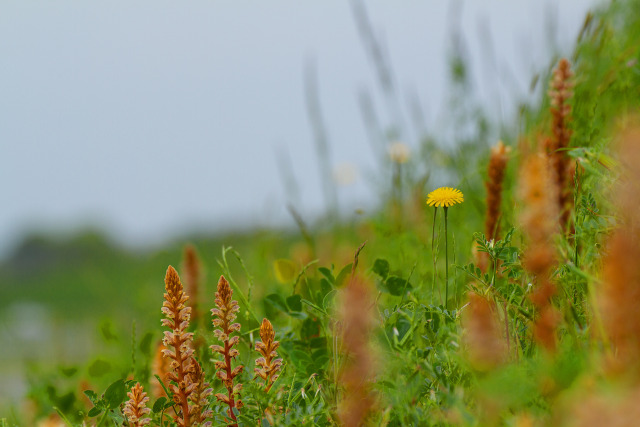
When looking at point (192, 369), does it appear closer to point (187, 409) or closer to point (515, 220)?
point (187, 409)

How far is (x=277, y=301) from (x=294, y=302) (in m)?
0.05

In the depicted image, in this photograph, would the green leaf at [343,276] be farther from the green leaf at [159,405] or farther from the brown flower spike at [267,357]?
the green leaf at [159,405]

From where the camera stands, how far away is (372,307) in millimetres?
1512

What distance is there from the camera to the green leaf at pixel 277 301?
160cm

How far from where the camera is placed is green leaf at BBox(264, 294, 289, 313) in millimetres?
1602

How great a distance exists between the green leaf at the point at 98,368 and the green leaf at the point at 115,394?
0.64 meters

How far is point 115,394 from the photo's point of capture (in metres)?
1.37

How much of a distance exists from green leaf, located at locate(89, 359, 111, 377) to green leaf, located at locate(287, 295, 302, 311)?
74 cm

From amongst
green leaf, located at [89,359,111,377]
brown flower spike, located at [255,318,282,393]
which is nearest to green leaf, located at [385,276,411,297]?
brown flower spike, located at [255,318,282,393]

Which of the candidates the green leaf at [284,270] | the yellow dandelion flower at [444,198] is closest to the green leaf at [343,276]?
the yellow dandelion flower at [444,198]

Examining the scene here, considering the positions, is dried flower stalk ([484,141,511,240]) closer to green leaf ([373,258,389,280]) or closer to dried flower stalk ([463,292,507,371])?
green leaf ([373,258,389,280])

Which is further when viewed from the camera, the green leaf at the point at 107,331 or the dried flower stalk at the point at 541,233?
the green leaf at the point at 107,331

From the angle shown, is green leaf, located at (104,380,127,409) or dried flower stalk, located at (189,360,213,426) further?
green leaf, located at (104,380,127,409)

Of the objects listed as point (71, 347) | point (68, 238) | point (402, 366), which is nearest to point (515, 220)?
point (402, 366)
